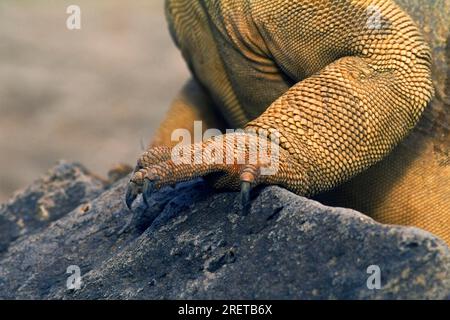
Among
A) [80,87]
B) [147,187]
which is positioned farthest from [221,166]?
[80,87]

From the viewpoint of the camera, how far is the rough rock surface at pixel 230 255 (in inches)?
123

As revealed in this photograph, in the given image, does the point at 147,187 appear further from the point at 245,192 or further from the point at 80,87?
the point at 80,87

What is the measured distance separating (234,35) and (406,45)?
1015mm

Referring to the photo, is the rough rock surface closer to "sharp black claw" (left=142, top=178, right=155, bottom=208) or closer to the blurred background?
"sharp black claw" (left=142, top=178, right=155, bottom=208)

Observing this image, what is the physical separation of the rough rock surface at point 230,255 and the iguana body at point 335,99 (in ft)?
0.65

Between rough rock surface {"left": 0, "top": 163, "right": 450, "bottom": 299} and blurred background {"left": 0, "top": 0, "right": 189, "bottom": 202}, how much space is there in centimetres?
544

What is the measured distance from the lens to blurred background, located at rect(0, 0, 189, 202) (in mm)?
11297

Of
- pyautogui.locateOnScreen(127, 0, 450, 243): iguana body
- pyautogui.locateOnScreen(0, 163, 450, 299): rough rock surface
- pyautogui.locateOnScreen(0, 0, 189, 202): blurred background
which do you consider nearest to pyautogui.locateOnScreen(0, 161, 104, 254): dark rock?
pyautogui.locateOnScreen(0, 163, 450, 299): rough rock surface

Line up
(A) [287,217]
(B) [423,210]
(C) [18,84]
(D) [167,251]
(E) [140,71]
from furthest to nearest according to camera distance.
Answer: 1. (E) [140,71]
2. (C) [18,84]
3. (B) [423,210]
4. (D) [167,251]
5. (A) [287,217]

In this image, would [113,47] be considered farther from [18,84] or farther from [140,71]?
[18,84]

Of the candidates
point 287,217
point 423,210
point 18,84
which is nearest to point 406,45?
point 423,210

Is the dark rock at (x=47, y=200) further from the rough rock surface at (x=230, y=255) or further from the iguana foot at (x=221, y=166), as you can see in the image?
the iguana foot at (x=221, y=166)

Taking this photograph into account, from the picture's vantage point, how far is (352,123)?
4113 mm

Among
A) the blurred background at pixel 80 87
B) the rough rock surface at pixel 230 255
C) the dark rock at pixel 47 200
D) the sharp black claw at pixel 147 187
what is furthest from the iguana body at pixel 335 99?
the blurred background at pixel 80 87
